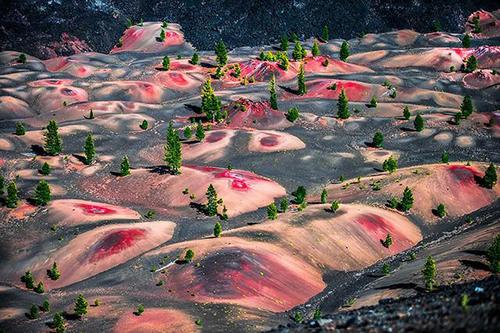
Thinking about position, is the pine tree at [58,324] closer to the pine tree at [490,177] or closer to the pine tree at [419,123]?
the pine tree at [490,177]

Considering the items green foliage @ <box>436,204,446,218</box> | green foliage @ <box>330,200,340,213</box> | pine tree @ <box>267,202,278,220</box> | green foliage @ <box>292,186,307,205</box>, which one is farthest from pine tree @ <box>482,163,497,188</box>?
pine tree @ <box>267,202,278,220</box>

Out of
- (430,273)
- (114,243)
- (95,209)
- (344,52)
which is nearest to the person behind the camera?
(430,273)

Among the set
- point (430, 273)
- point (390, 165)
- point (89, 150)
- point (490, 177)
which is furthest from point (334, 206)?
point (89, 150)

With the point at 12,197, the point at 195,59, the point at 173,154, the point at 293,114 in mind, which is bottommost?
the point at 12,197

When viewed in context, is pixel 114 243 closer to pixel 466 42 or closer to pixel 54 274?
pixel 54 274

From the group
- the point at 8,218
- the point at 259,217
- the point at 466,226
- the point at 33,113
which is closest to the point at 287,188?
the point at 259,217

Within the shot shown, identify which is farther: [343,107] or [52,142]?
[343,107]

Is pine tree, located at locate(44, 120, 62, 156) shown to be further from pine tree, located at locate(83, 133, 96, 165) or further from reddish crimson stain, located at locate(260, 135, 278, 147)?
reddish crimson stain, located at locate(260, 135, 278, 147)
